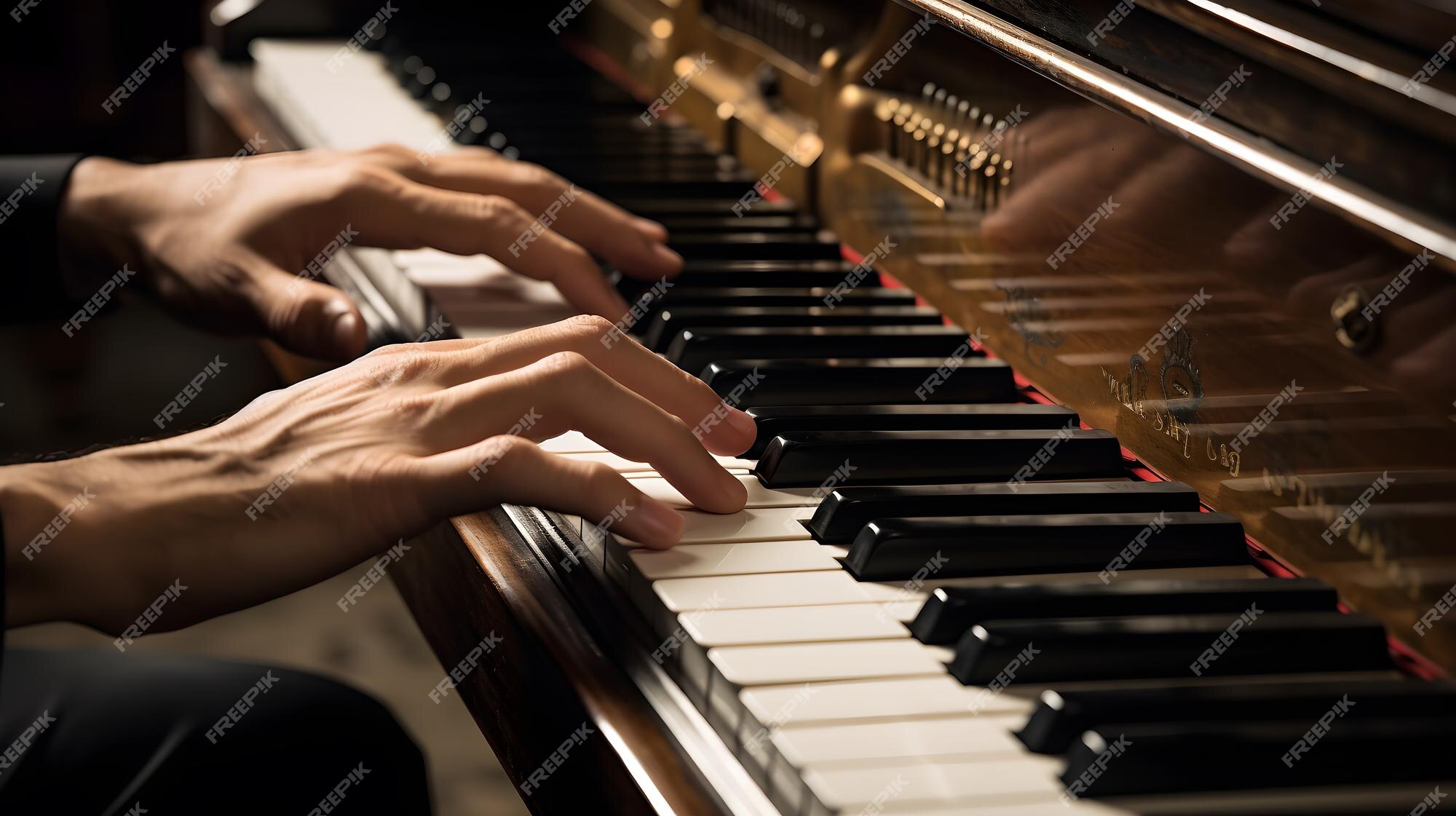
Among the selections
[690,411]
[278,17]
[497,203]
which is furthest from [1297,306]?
[278,17]

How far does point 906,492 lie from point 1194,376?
264 millimetres

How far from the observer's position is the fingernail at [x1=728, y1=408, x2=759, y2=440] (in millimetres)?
1148

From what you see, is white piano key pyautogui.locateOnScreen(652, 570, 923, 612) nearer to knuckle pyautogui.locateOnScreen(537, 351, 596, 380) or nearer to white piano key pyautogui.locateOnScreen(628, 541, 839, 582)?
white piano key pyautogui.locateOnScreen(628, 541, 839, 582)

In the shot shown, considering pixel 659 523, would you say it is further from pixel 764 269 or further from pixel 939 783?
pixel 764 269

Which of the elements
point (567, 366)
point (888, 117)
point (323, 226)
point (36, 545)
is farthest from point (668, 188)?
point (36, 545)

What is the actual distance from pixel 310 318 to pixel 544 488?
0.48 metres

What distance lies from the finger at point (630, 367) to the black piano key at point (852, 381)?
3.8 inches

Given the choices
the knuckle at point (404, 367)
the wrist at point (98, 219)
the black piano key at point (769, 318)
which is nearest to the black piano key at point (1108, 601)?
the knuckle at point (404, 367)

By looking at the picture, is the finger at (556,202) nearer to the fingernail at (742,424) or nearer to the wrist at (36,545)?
the fingernail at (742,424)

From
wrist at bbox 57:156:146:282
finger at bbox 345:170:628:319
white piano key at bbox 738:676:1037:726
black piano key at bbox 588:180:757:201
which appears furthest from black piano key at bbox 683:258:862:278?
white piano key at bbox 738:676:1037:726

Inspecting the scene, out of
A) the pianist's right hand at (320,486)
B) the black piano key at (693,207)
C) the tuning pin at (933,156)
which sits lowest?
the pianist's right hand at (320,486)

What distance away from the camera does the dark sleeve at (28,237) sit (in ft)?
5.70

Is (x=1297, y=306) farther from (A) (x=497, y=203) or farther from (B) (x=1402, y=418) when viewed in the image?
(A) (x=497, y=203)

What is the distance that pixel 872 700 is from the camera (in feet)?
2.64
